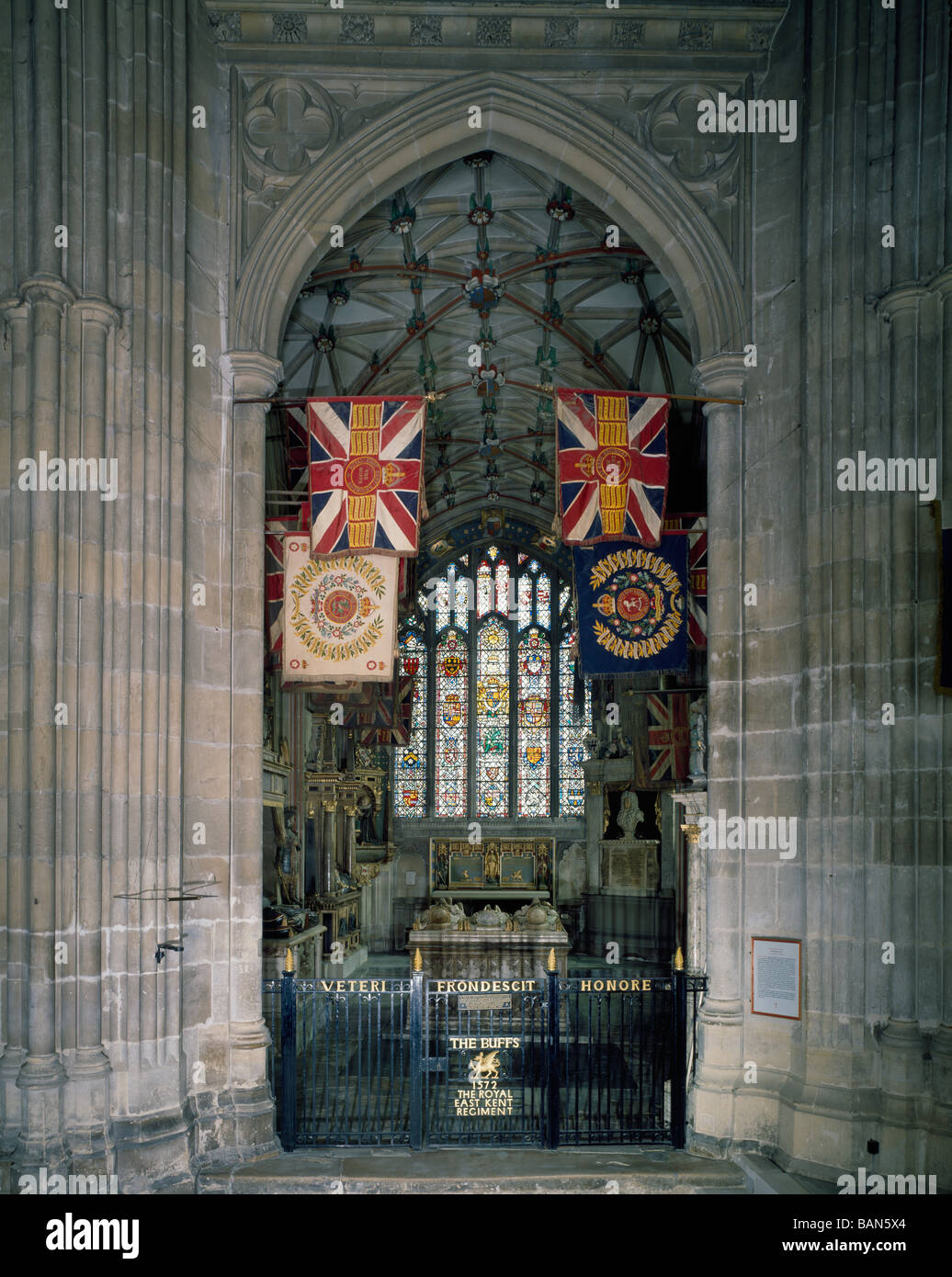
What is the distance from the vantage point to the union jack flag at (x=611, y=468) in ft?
36.7

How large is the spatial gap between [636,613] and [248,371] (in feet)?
14.5

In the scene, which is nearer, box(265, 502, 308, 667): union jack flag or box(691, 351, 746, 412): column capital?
box(691, 351, 746, 412): column capital

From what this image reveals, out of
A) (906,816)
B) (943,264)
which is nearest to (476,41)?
(943,264)

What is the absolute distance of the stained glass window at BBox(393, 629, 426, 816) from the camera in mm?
29938

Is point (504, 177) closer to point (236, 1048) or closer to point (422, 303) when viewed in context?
point (422, 303)

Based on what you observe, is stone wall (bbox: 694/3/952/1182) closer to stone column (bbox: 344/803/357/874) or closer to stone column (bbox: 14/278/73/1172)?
stone column (bbox: 14/278/73/1172)

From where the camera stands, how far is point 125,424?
9.59 m

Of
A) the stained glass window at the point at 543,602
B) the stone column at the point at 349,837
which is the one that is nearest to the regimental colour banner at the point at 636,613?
the stone column at the point at 349,837

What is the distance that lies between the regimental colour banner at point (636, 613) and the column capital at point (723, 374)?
1.50m

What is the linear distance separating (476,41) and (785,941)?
8.92m

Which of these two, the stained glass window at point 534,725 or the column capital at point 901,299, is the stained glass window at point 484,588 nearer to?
the stained glass window at point 534,725

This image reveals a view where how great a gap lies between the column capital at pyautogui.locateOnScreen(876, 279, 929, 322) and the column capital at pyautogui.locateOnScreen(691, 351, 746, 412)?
150 centimetres

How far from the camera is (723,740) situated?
10555 millimetres

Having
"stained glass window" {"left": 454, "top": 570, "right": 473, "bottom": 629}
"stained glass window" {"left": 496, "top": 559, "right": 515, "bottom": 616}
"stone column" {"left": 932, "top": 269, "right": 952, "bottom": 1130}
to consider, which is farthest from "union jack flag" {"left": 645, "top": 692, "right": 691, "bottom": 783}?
"stained glass window" {"left": 454, "top": 570, "right": 473, "bottom": 629}
